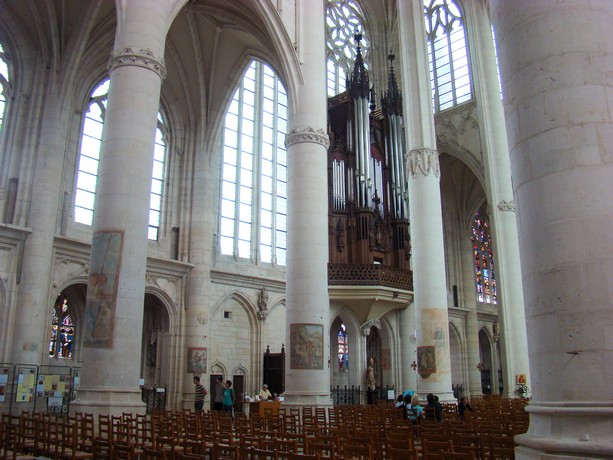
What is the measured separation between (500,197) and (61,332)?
704 inches

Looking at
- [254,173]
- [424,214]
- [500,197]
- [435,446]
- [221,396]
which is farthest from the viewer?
[500,197]

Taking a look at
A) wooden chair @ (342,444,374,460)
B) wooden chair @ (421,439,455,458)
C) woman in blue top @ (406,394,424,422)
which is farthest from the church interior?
woman in blue top @ (406,394,424,422)

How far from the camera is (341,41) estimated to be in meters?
30.0

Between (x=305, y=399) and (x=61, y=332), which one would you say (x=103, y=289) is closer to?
(x=305, y=399)

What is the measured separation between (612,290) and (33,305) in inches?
612

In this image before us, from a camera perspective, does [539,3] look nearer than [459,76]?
Yes

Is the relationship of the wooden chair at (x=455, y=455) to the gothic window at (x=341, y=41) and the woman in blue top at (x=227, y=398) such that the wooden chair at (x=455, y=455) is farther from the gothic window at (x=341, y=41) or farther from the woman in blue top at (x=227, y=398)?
the gothic window at (x=341, y=41)

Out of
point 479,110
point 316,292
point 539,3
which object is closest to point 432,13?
point 479,110

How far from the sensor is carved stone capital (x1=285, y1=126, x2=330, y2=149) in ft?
53.4

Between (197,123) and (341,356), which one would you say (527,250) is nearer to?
(197,123)

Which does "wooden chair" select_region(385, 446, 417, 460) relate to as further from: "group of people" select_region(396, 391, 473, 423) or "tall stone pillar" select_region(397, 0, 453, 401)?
"tall stone pillar" select_region(397, 0, 453, 401)

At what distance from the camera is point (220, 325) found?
21.5 m

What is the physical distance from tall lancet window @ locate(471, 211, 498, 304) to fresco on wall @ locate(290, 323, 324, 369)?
21.6 meters

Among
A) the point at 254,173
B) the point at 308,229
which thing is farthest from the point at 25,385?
the point at 254,173
